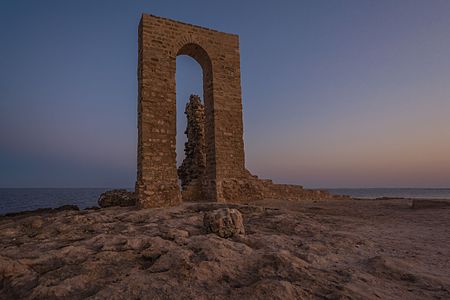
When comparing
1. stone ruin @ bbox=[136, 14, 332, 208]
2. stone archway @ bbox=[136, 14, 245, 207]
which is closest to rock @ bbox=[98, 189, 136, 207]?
stone ruin @ bbox=[136, 14, 332, 208]

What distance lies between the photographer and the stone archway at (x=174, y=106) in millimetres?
7750

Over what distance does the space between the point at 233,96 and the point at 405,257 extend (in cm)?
756

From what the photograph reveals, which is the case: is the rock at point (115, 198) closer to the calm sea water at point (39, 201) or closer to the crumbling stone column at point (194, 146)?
the crumbling stone column at point (194, 146)

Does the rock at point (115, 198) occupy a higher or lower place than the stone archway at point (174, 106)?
lower

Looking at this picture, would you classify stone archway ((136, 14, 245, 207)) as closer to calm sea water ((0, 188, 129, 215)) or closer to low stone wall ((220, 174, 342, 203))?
low stone wall ((220, 174, 342, 203))

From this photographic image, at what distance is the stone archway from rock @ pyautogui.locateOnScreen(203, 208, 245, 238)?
418cm

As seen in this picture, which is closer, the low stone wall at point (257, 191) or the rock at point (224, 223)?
the rock at point (224, 223)

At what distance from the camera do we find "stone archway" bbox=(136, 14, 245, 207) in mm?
7750

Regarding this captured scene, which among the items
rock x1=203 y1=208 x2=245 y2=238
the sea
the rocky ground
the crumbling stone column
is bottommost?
the sea

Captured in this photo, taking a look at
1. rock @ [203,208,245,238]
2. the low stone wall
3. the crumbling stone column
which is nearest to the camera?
rock @ [203,208,245,238]

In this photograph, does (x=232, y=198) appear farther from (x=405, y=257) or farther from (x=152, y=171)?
(x=405, y=257)

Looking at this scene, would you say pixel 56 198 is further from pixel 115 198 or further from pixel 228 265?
pixel 228 265

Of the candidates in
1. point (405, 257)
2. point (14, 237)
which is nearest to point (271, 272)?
point (405, 257)

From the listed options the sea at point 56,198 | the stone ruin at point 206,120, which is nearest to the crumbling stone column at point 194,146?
the stone ruin at point 206,120
